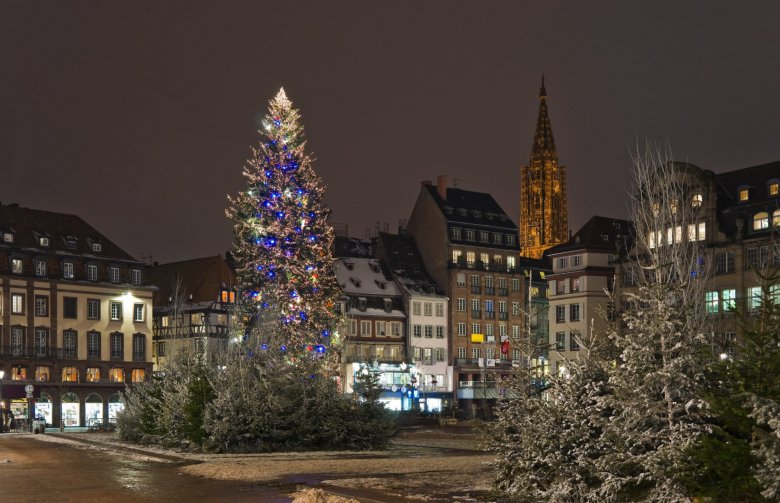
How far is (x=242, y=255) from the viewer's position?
50562mm

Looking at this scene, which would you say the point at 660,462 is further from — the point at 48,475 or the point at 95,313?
the point at 95,313

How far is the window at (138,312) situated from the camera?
96.6 metres

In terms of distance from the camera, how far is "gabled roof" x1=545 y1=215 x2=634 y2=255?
97.2 meters

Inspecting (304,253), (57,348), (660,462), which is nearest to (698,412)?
(660,462)

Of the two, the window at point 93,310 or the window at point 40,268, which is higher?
the window at point 40,268

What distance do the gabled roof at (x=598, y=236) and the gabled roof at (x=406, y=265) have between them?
1777 centimetres

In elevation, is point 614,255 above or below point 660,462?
above

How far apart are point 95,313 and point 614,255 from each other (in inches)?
1856

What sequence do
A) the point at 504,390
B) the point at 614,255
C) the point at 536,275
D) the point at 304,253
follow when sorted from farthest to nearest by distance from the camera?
1. the point at 536,275
2. the point at 614,255
3. the point at 304,253
4. the point at 504,390

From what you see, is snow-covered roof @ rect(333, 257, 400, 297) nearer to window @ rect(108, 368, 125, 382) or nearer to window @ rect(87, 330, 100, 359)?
window @ rect(108, 368, 125, 382)

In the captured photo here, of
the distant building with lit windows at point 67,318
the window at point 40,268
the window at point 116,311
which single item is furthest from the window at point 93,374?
the window at point 40,268

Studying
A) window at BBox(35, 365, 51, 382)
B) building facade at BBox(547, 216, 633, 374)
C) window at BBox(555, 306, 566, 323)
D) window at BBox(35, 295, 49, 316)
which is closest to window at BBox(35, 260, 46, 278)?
window at BBox(35, 295, 49, 316)

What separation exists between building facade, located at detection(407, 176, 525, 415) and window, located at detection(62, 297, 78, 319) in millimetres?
40841

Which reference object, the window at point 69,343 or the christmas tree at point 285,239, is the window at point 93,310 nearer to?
the window at point 69,343
